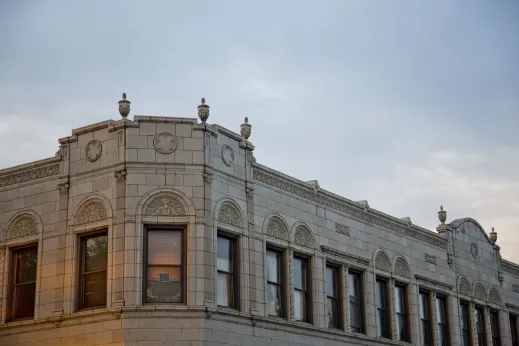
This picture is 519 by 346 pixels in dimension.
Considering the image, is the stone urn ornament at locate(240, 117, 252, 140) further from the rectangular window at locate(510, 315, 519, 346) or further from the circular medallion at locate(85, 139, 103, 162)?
the rectangular window at locate(510, 315, 519, 346)

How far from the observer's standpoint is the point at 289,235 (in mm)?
30016

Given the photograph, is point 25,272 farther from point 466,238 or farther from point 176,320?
point 466,238

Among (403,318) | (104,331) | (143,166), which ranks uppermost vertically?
(143,166)

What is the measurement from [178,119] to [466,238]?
17.3 meters

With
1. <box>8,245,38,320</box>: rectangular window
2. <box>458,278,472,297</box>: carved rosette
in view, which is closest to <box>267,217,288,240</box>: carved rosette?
<box>8,245,38,320</box>: rectangular window

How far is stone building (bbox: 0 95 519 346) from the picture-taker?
Answer: 85.1 ft

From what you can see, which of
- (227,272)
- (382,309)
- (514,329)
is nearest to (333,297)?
(382,309)

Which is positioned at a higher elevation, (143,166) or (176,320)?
(143,166)

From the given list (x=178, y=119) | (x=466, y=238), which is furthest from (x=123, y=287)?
(x=466, y=238)

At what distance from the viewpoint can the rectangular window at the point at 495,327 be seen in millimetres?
40688

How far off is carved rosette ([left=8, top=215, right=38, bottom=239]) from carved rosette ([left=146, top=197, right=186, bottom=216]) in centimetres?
424

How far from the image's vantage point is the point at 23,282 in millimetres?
28625

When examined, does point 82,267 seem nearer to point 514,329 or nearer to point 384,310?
point 384,310

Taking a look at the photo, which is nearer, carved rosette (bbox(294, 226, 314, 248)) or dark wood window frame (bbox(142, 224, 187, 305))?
dark wood window frame (bbox(142, 224, 187, 305))
